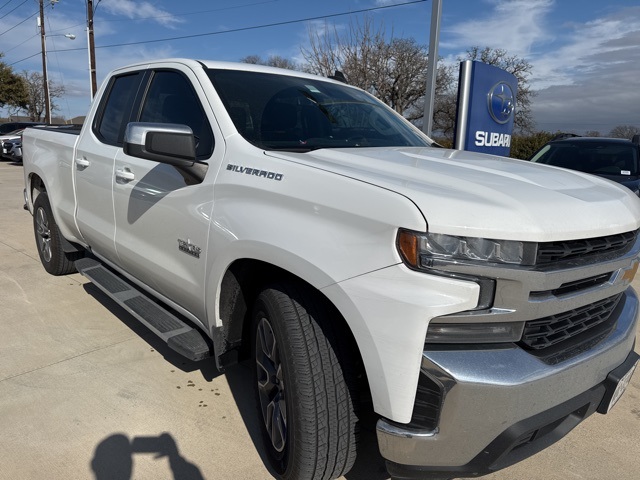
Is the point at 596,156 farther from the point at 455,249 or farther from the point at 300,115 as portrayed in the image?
the point at 455,249

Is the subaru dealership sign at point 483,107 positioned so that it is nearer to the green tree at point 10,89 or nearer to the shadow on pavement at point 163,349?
the shadow on pavement at point 163,349

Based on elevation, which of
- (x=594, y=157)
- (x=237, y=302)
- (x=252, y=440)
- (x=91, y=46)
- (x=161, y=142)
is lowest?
(x=252, y=440)

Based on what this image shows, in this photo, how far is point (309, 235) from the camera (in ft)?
6.47

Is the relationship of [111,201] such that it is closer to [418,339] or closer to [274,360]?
[274,360]

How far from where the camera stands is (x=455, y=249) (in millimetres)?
1688

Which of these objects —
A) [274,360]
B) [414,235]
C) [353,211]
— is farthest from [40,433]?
[414,235]

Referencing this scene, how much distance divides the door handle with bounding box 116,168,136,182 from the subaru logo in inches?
191

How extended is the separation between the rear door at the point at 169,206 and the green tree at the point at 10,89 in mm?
44497

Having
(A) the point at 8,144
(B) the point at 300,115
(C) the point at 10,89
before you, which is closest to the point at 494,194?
(B) the point at 300,115

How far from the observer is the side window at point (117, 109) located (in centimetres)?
362

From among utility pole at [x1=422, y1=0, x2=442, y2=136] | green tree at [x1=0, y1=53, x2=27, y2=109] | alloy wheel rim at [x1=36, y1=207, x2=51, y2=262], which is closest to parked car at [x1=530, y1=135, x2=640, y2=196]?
utility pole at [x1=422, y1=0, x2=442, y2=136]

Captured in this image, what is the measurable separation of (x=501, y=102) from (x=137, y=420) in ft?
19.5

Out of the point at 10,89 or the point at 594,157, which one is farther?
the point at 10,89

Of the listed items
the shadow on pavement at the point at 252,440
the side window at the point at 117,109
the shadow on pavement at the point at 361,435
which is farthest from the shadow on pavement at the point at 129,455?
the side window at the point at 117,109
